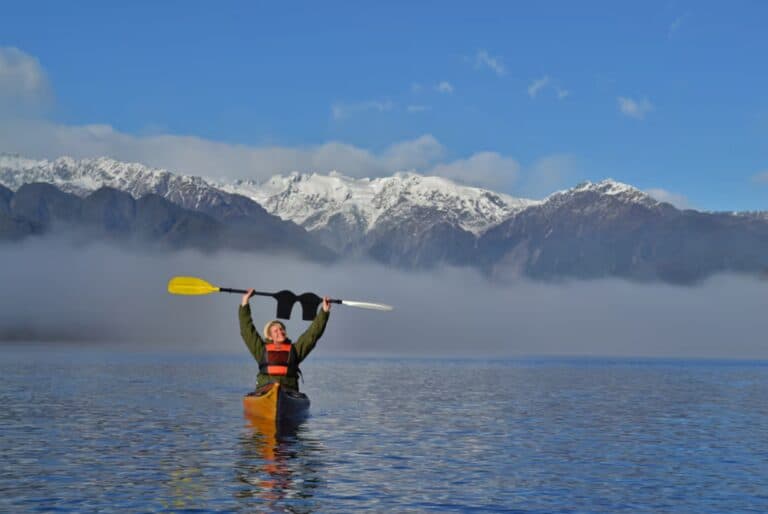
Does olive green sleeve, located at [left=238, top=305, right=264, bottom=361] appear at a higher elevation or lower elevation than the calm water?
higher

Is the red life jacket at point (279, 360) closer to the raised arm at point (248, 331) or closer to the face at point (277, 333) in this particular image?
the face at point (277, 333)

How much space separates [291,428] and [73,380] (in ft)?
175

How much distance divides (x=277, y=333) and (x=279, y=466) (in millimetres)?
11949

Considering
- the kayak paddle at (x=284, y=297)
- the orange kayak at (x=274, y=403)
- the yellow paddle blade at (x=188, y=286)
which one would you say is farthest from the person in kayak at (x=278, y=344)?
the yellow paddle blade at (x=188, y=286)

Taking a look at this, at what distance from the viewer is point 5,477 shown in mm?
29875

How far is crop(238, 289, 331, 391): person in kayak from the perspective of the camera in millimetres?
44688

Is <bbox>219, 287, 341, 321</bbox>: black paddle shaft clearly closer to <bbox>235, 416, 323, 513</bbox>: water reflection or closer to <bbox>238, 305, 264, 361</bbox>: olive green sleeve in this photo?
<bbox>238, 305, 264, 361</bbox>: olive green sleeve

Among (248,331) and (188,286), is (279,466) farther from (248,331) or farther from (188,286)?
(188,286)

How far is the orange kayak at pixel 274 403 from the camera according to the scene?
147 ft

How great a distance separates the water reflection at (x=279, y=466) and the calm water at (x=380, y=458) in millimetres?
83

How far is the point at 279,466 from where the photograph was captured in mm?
33875

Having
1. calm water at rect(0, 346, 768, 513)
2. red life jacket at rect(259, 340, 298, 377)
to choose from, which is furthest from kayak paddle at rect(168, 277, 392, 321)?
calm water at rect(0, 346, 768, 513)

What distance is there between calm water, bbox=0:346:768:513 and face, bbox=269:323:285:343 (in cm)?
409

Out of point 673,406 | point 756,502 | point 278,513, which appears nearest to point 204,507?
point 278,513
